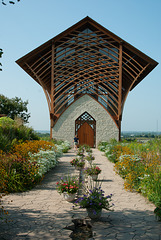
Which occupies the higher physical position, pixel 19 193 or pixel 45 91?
pixel 45 91

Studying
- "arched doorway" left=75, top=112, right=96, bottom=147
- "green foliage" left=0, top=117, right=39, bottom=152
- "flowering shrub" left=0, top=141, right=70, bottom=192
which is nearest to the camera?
"flowering shrub" left=0, top=141, right=70, bottom=192

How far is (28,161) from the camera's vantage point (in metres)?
7.51

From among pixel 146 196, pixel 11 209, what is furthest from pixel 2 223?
pixel 146 196

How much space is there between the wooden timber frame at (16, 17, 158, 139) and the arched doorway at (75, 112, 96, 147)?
1.96 m

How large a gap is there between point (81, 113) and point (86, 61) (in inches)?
204

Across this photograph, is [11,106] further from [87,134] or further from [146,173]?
[146,173]

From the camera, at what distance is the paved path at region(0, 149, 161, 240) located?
154 inches

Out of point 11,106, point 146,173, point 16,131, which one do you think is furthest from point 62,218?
point 11,106

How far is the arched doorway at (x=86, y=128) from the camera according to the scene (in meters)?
23.1

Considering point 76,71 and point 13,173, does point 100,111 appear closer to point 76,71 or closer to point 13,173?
point 76,71

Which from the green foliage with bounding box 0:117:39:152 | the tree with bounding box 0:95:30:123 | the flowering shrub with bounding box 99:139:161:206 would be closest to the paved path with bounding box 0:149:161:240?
the flowering shrub with bounding box 99:139:161:206

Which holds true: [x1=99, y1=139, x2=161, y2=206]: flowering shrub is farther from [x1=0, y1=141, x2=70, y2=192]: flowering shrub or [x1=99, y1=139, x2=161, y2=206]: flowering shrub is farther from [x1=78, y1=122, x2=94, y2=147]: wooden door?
[x1=78, y1=122, x2=94, y2=147]: wooden door

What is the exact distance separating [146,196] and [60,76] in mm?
19381

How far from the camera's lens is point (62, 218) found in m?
4.67
